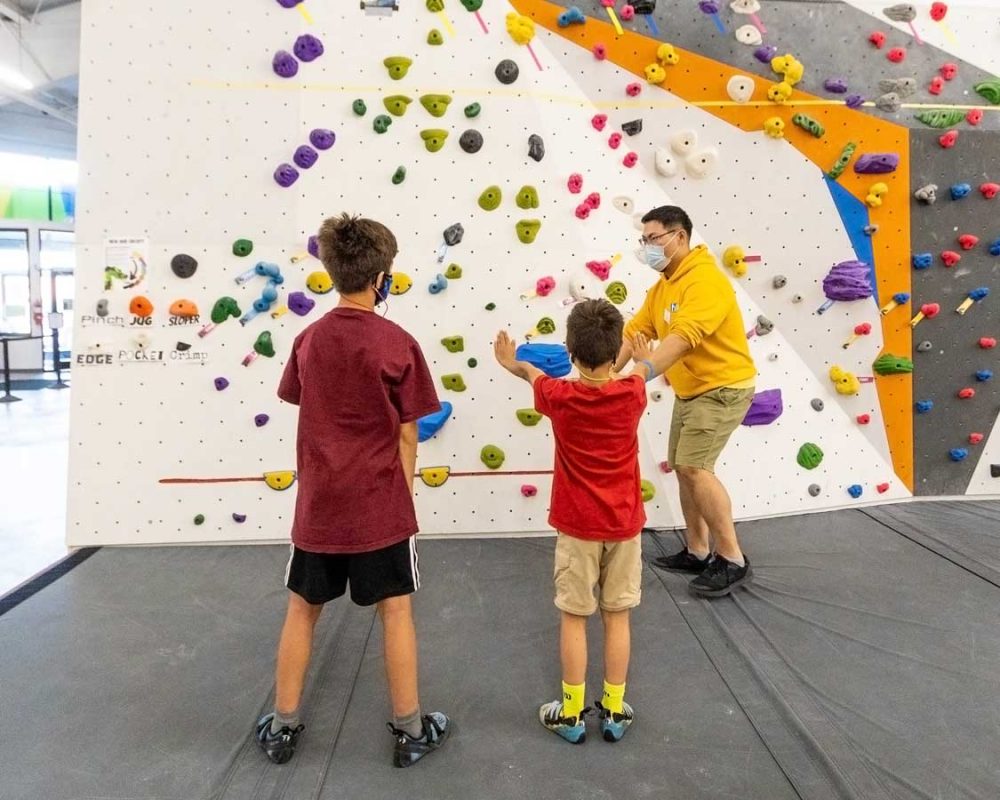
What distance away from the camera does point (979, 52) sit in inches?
114

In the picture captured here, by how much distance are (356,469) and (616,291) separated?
66.4 inches

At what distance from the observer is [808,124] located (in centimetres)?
278

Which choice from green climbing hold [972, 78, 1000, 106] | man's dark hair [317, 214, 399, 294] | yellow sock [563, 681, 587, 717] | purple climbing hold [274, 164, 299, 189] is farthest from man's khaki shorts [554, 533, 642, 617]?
green climbing hold [972, 78, 1000, 106]

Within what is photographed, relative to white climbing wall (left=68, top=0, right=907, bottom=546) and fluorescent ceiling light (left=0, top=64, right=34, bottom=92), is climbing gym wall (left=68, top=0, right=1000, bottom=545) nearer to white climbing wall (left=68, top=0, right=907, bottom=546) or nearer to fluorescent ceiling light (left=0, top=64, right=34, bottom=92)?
white climbing wall (left=68, top=0, right=907, bottom=546)

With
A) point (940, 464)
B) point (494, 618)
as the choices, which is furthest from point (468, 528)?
point (940, 464)

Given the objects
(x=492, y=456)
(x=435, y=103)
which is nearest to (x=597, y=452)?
(x=492, y=456)

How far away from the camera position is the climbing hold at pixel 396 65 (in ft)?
8.39

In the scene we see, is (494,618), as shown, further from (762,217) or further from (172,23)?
(172,23)

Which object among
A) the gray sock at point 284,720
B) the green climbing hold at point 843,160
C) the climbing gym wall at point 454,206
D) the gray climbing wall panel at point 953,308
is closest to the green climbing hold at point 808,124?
the climbing gym wall at point 454,206

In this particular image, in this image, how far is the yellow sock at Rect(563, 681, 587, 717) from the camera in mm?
1497

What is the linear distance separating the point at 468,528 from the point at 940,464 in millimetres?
2234

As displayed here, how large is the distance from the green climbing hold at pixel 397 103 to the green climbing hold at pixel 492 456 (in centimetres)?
136

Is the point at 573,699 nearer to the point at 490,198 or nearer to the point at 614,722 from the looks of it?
the point at 614,722

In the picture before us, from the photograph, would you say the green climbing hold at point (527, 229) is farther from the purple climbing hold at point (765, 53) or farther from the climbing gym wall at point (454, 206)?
the purple climbing hold at point (765, 53)
